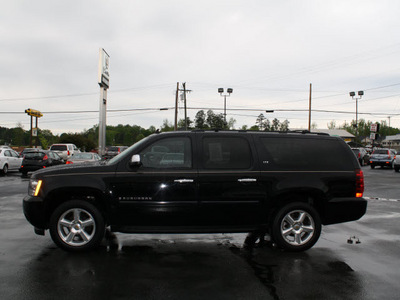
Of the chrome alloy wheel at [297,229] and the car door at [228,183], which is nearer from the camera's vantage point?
the car door at [228,183]

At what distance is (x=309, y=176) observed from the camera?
5492mm

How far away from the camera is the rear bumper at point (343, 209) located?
5.53 m

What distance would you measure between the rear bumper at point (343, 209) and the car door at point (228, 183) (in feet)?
3.62

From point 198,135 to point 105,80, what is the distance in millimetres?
27949

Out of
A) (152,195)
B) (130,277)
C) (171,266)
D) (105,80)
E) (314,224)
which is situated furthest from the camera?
(105,80)

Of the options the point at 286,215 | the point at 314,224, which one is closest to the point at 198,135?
the point at 286,215

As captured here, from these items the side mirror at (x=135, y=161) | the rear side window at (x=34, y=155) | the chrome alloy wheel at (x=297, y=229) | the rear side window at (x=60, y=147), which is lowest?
the chrome alloy wheel at (x=297, y=229)

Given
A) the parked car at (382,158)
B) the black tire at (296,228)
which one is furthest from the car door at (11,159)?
the parked car at (382,158)

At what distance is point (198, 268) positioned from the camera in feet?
15.0

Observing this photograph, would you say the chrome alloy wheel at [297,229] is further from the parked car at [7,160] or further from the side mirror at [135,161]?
the parked car at [7,160]

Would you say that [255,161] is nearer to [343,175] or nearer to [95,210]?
[343,175]

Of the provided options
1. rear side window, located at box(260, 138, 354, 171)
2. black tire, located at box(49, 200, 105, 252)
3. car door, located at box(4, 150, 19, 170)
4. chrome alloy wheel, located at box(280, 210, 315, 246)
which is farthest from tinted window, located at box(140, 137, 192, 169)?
car door, located at box(4, 150, 19, 170)

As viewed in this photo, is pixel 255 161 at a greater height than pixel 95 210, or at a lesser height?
greater

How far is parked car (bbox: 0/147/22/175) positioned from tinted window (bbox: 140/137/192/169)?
18579 mm
